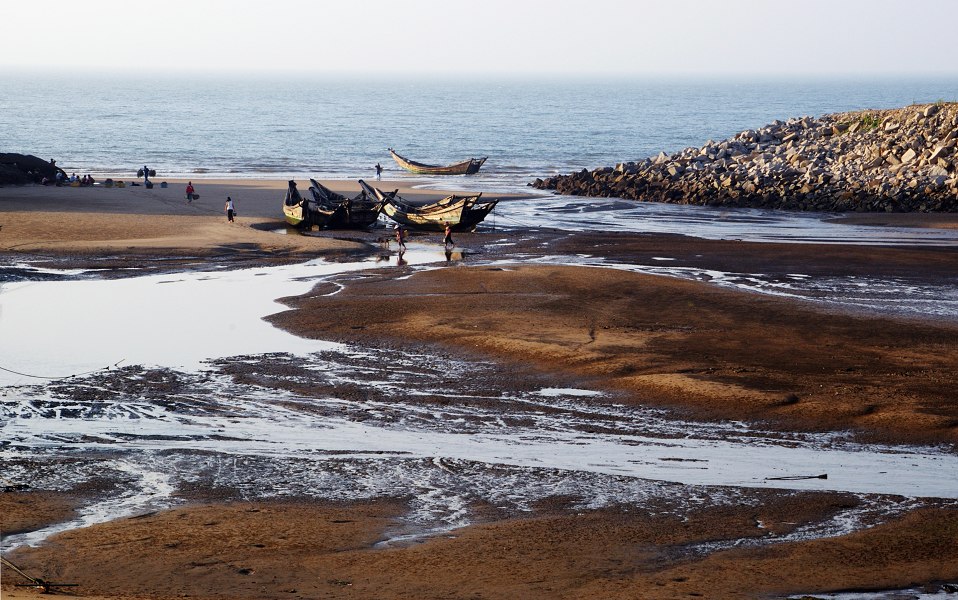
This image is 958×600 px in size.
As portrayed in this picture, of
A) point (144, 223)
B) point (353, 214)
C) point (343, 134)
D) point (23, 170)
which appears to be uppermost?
point (343, 134)

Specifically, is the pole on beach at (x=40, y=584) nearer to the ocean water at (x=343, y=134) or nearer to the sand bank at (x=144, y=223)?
the sand bank at (x=144, y=223)

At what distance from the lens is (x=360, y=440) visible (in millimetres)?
14281

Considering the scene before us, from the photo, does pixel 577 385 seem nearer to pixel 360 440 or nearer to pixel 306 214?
pixel 360 440

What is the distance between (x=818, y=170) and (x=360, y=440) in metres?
37.1

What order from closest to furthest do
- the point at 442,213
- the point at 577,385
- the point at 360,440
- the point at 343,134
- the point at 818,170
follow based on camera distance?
1. the point at 360,440
2. the point at 577,385
3. the point at 442,213
4. the point at 818,170
5. the point at 343,134

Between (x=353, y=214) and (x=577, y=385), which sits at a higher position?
(x=353, y=214)

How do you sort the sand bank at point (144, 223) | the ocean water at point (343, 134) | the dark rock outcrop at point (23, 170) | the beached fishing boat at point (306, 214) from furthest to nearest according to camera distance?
the ocean water at point (343, 134) < the dark rock outcrop at point (23, 170) < the beached fishing boat at point (306, 214) < the sand bank at point (144, 223)

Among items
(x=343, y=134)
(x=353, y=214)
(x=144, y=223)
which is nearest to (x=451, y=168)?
(x=353, y=214)

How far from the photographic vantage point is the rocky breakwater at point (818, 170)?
43219 millimetres

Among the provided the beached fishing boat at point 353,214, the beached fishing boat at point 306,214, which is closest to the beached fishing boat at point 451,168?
the beached fishing boat at point 353,214

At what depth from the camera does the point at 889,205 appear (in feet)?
138

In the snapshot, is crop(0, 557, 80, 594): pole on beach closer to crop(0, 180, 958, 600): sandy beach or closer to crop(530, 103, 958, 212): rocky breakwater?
crop(0, 180, 958, 600): sandy beach

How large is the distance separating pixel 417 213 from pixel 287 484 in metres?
26.5

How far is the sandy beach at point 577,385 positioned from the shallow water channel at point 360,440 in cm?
38
